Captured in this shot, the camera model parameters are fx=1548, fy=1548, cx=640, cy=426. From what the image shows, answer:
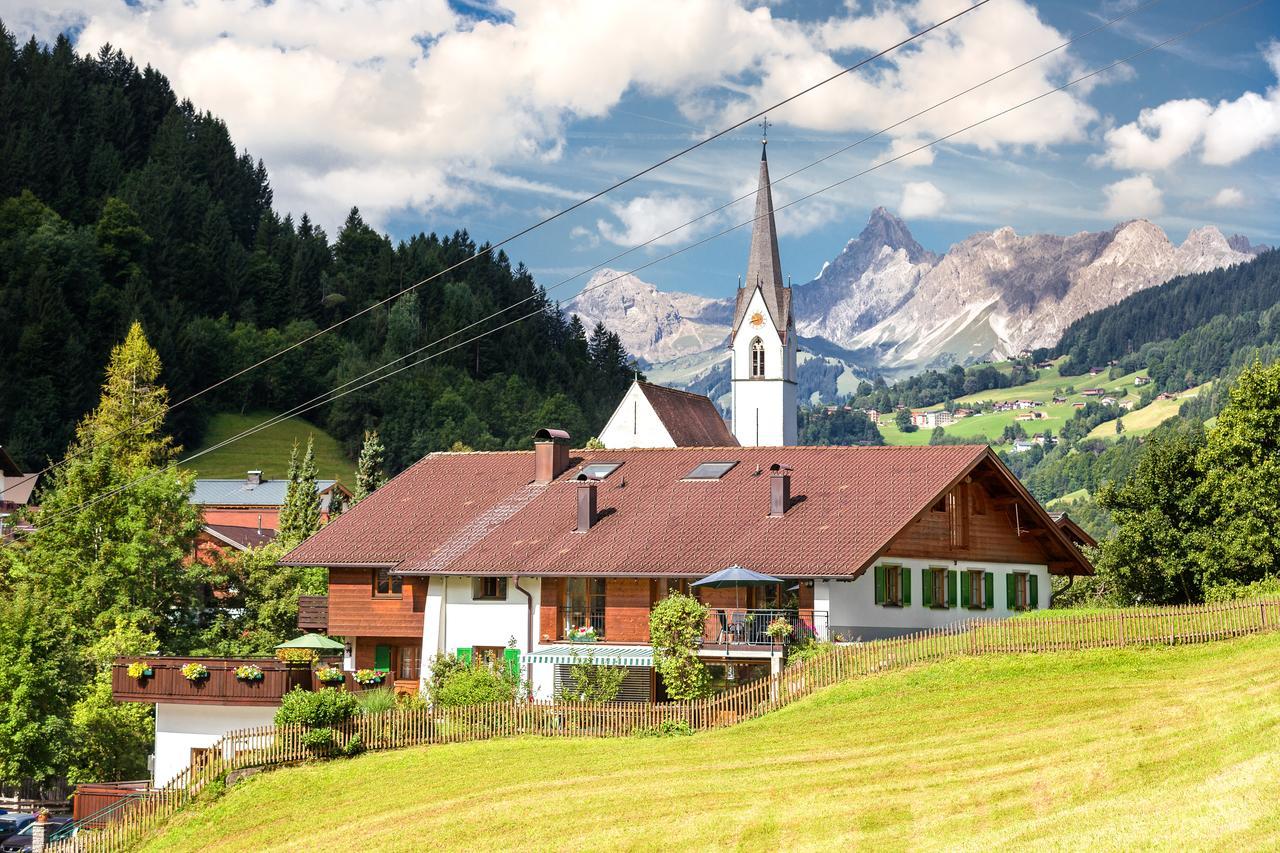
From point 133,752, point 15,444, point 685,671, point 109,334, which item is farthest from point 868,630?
point 109,334

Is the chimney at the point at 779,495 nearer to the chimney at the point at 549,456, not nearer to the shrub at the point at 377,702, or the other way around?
the chimney at the point at 549,456

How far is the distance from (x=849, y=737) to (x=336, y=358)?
128 meters

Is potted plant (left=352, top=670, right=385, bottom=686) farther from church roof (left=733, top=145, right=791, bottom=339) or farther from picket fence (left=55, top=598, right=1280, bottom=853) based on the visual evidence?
church roof (left=733, top=145, right=791, bottom=339)

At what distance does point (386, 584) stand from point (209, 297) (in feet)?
397

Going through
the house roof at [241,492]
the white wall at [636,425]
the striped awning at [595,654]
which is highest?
the white wall at [636,425]

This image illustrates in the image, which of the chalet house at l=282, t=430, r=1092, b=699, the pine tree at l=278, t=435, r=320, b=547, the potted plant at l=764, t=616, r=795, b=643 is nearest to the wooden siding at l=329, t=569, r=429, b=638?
the chalet house at l=282, t=430, r=1092, b=699

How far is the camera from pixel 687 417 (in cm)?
10225

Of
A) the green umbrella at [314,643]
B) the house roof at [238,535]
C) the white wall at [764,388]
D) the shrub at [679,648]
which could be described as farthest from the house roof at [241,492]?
the shrub at [679,648]

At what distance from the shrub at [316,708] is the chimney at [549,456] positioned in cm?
1546

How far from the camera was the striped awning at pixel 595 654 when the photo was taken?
40438 mm

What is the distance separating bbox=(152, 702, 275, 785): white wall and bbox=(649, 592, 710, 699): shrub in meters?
12.1

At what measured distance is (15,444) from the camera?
121812 mm

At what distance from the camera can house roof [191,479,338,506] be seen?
344ft

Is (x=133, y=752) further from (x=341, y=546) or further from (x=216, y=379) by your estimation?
(x=216, y=379)
